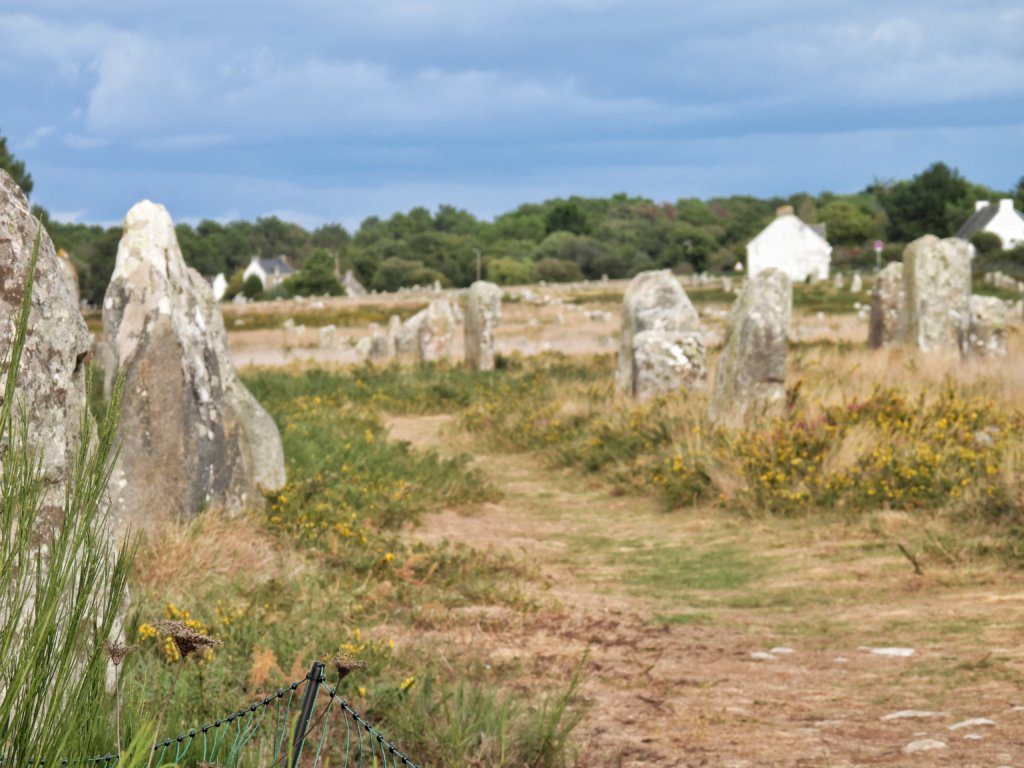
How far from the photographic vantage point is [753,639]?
6973 millimetres

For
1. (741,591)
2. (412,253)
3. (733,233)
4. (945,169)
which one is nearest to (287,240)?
(412,253)

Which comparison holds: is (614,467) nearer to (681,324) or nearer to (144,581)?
(681,324)

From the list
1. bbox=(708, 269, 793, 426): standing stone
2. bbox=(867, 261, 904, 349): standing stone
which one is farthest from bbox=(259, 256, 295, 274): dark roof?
bbox=(708, 269, 793, 426): standing stone

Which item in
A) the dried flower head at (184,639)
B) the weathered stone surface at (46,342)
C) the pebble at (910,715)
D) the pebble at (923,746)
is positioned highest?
the weathered stone surface at (46,342)

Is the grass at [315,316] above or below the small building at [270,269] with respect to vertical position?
below

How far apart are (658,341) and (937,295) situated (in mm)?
6033

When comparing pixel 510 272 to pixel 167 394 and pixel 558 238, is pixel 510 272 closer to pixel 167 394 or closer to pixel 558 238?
pixel 558 238

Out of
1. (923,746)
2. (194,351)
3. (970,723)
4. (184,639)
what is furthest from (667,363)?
(184,639)

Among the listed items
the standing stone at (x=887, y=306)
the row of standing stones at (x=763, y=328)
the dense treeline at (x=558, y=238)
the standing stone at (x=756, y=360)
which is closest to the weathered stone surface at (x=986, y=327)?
the row of standing stones at (x=763, y=328)

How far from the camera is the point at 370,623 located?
266 inches

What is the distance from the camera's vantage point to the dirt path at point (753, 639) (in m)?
5.21

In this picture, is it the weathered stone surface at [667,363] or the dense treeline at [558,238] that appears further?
the dense treeline at [558,238]

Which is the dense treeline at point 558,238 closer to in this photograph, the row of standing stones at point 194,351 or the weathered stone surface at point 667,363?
the row of standing stones at point 194,351

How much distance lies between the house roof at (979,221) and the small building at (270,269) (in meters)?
53.9
